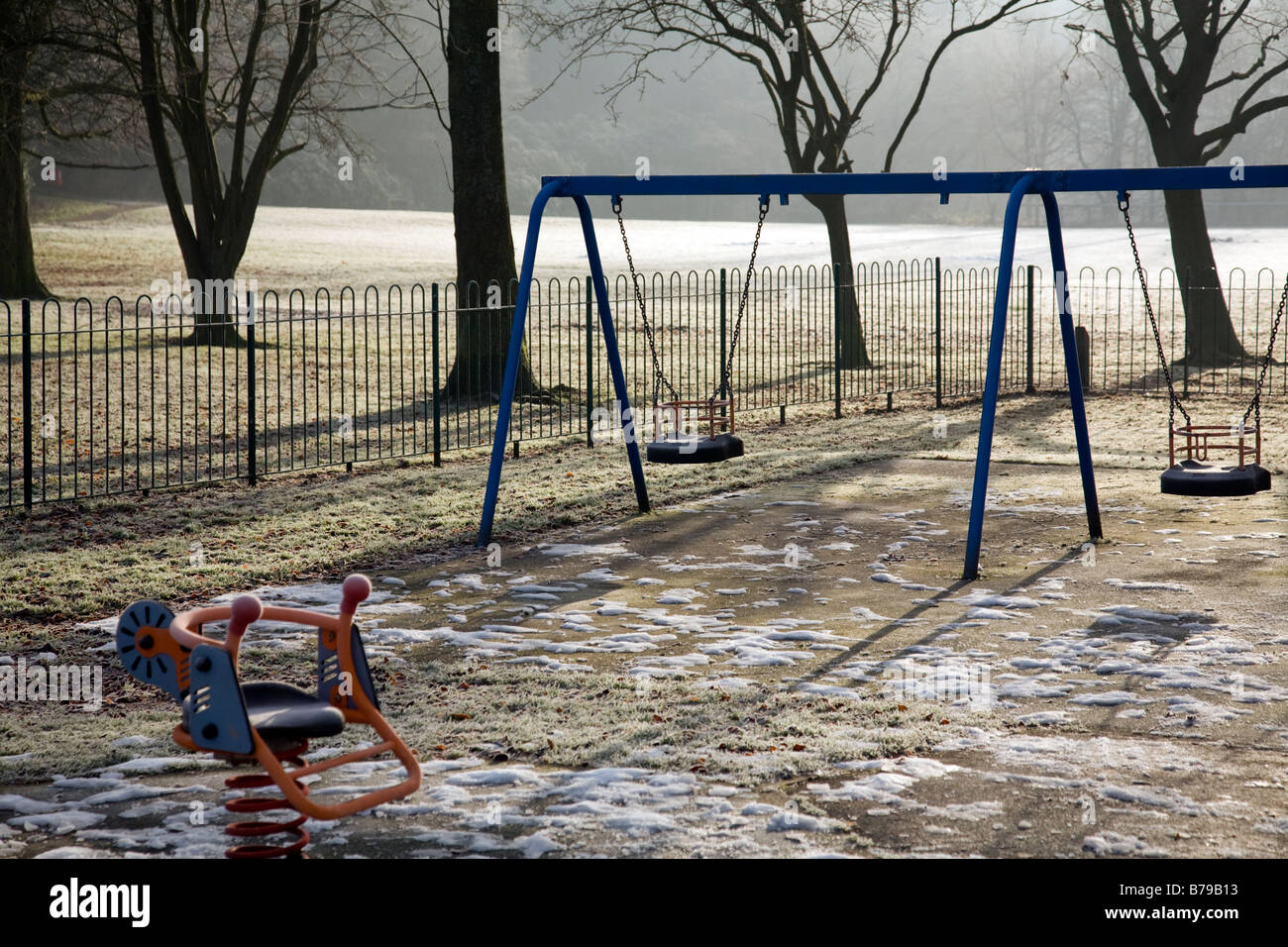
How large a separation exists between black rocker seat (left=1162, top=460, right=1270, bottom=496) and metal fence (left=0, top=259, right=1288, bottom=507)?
5.65m

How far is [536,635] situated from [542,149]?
100340mm

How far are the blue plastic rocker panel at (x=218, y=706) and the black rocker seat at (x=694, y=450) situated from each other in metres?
5.19

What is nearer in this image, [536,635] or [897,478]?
[536,635]

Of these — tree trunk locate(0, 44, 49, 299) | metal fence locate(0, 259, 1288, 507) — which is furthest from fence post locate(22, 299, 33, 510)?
tree trunk locate(0, 44, 49, 299)

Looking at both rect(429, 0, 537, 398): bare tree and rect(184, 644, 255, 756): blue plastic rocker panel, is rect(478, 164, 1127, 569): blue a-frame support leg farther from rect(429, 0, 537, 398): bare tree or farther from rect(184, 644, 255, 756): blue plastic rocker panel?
rect(429, 0, 537, 398): bare tree

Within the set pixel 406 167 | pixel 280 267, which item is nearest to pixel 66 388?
pixel 280 267

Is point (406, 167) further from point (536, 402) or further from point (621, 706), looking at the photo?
point (621, 706)

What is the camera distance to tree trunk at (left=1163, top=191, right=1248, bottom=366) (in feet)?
65.0

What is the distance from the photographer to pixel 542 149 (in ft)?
340

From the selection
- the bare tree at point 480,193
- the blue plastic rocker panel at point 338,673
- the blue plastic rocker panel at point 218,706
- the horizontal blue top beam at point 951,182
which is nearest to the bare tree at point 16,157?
the bare tree at point 480,193

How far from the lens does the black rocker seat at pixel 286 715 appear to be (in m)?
4.03

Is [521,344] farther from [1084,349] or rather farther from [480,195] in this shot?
[1084,349]

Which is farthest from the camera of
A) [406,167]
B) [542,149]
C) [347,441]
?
[542,149]

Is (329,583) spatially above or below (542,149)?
below
